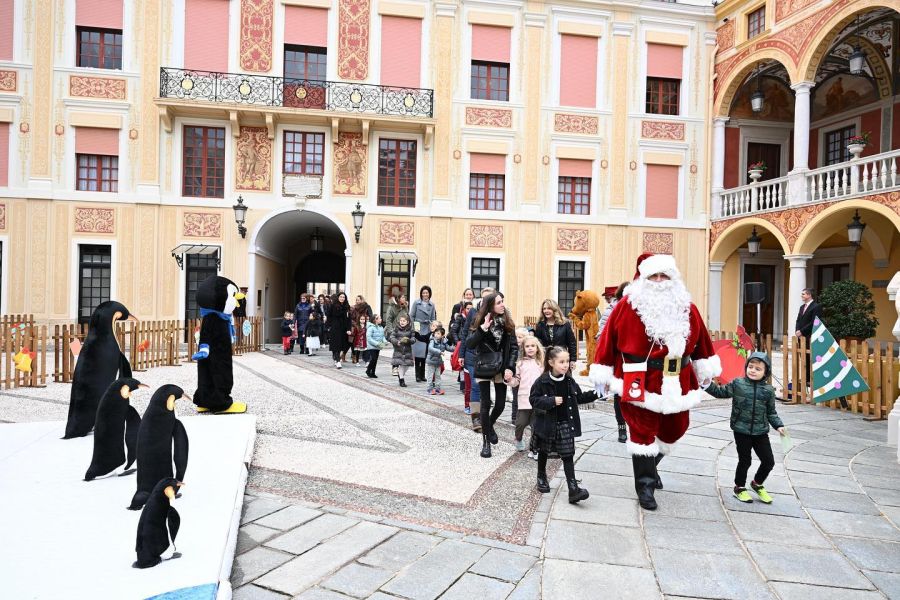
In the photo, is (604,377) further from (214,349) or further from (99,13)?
(99,13)

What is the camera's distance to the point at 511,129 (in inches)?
736

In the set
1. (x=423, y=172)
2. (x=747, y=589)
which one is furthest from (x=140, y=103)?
(x=747, y=589)

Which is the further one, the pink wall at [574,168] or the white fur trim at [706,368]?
the pink wall at [574,168]

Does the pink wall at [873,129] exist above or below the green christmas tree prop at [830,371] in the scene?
above

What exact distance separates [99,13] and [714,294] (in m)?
21.3

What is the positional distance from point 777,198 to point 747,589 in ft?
Result: 57.5

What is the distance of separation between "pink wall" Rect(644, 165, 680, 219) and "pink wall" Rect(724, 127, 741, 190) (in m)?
2.00

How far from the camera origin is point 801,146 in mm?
16609

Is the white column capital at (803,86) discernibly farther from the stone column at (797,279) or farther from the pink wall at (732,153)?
the stone column at (797,279)

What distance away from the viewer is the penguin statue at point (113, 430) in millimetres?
4160

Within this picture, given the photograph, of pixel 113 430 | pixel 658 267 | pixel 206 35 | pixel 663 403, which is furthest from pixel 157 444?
pixel 206 35

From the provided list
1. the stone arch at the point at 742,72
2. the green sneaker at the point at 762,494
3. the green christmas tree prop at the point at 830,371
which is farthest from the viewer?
the stone arch at the point at 742,72

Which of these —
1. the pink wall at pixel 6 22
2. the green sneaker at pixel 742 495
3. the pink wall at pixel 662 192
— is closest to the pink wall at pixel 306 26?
the pink wall at pixel 6 22

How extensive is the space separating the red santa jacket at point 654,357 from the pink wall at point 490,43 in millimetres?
16064
